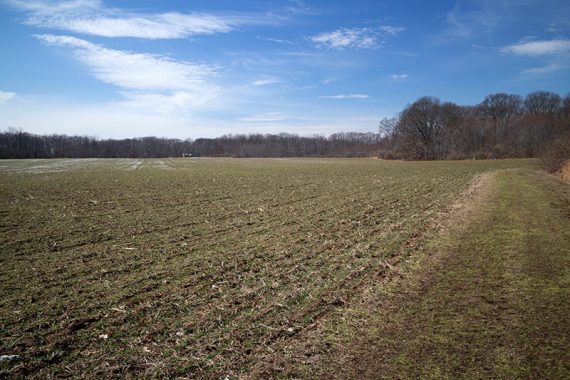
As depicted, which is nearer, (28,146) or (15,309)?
(15,309)

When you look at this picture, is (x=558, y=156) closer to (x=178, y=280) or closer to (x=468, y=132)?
(x=178, y=280)

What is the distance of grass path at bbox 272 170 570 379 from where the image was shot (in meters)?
4.57

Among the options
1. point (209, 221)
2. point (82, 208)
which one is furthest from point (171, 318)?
point (82, 208)

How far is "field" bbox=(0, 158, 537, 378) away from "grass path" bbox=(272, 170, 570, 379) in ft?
2.96

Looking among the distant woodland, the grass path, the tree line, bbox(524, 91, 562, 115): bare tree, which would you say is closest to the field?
the grass path

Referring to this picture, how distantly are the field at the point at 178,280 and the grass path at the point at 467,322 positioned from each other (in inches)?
35.5

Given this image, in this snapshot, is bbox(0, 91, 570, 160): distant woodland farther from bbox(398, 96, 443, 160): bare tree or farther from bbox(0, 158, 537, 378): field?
bbox(0, 158, 537, 378): field

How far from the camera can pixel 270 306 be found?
6422mm

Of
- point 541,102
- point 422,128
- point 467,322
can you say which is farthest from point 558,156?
point 541,102

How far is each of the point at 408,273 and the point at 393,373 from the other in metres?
3.83

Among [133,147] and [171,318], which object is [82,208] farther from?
[133,147]

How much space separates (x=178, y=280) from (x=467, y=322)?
5.84 metres

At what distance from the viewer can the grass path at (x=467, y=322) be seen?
4574 millimetres

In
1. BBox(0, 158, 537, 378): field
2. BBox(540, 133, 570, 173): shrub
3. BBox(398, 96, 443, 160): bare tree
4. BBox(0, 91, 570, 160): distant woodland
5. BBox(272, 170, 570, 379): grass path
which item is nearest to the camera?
BBox(272, 170, 570, 379): grass path
